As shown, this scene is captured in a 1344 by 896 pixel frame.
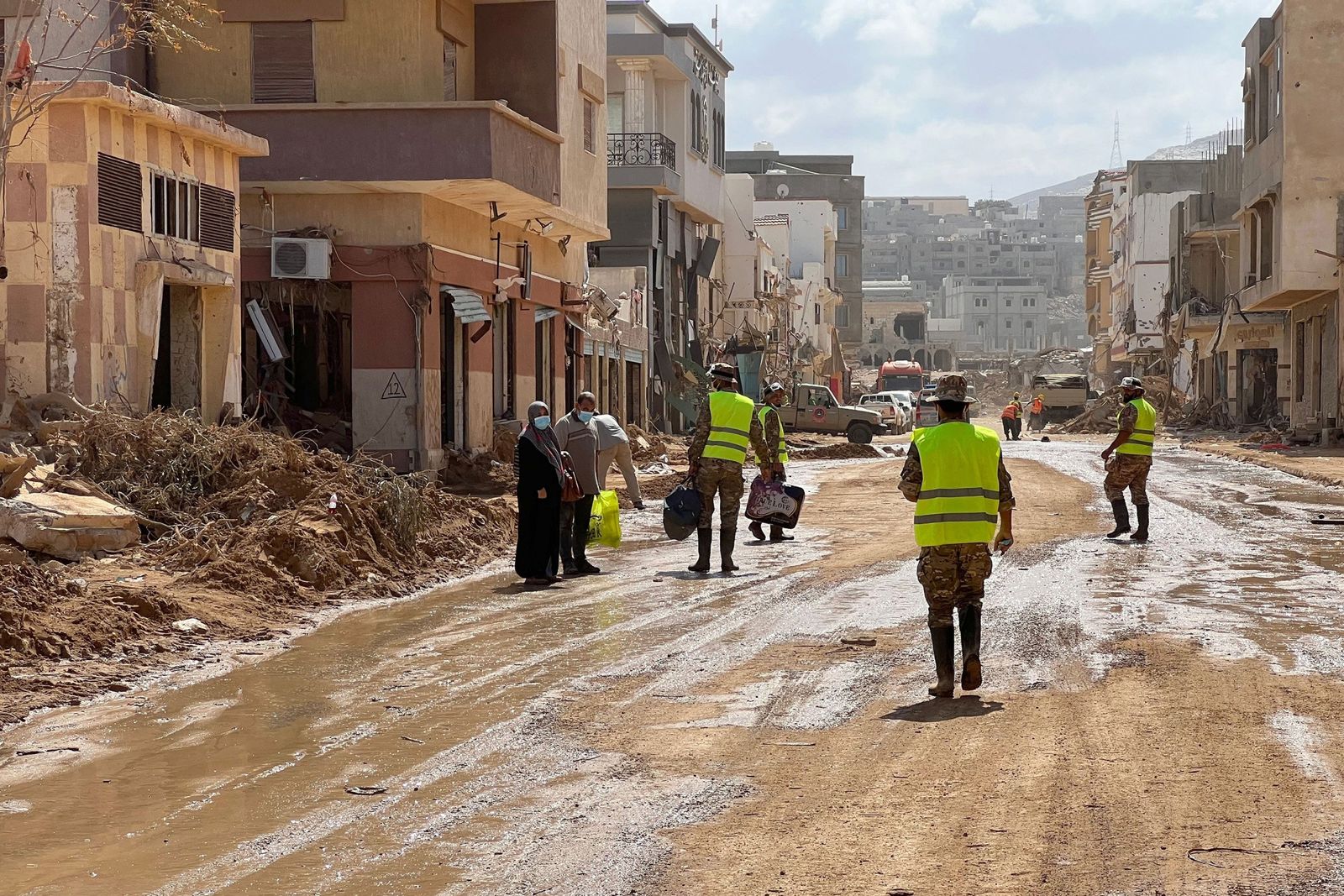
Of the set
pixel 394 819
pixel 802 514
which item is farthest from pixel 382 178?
pixel 394 819

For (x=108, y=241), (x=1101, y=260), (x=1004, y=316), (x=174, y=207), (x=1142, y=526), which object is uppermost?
(x=1101, y=260)

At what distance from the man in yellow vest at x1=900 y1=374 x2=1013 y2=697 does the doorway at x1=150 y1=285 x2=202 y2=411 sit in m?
11.9

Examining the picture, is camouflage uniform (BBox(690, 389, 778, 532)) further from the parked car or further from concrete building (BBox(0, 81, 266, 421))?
the parked car

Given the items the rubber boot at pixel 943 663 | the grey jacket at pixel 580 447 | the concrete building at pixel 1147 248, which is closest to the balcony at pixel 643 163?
the grey jacket at pixel 580 447

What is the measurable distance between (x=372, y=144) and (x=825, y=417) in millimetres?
28451

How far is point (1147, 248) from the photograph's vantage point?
85188 millimetres

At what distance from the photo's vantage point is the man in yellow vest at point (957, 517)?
8844 mm

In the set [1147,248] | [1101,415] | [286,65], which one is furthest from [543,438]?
[1147,248]

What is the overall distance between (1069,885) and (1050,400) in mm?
64464

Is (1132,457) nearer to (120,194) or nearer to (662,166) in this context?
(120,194)

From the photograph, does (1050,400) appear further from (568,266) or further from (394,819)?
(394,819)

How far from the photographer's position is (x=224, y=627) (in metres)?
11.3

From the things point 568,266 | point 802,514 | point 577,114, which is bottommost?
point 802,514

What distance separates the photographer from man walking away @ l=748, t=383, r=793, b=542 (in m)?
17.5
